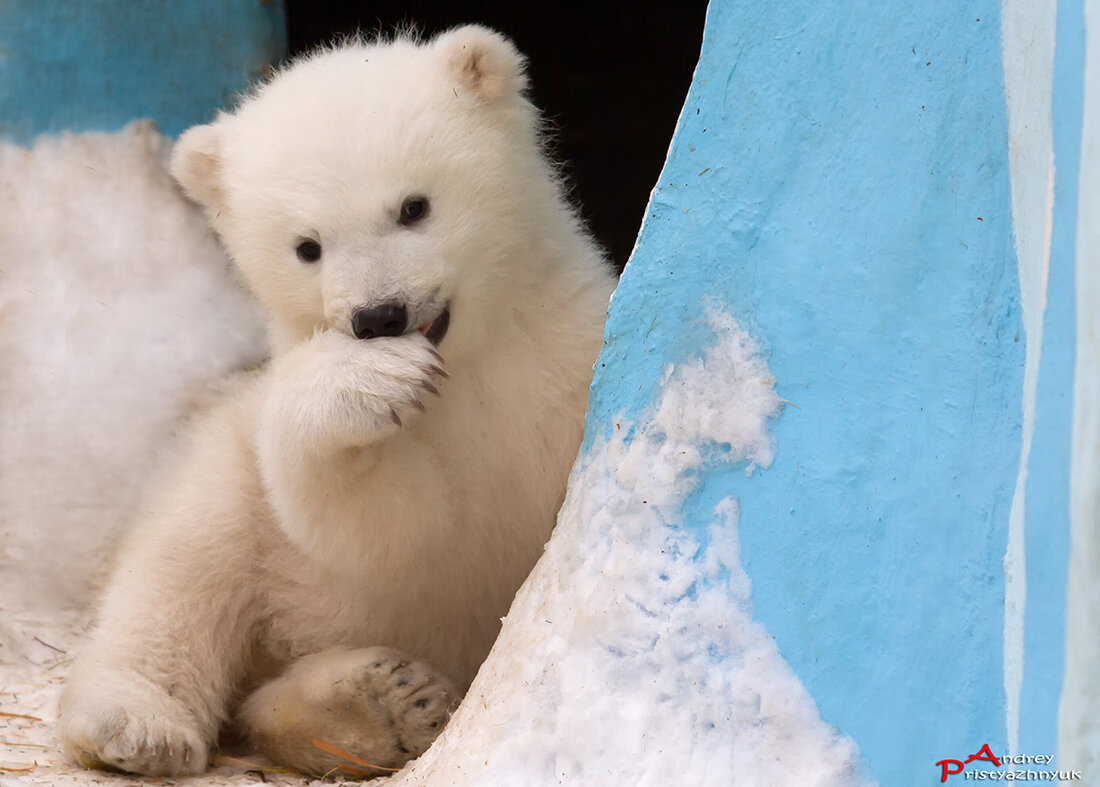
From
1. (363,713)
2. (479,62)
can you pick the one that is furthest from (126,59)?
(363,713)

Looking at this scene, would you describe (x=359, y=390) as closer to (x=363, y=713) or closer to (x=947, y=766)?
(x=363, y=713)

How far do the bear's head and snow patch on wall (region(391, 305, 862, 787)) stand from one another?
712 mm

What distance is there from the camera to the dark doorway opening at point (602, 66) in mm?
6199

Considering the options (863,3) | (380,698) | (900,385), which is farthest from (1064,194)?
(380,698)

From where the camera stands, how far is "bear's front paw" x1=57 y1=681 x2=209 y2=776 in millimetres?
3098

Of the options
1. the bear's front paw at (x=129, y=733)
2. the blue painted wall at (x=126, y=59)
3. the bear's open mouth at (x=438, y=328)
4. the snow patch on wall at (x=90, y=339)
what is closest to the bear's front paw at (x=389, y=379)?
the bear's open mouth at (x=438, y=328)

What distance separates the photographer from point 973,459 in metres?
2.05

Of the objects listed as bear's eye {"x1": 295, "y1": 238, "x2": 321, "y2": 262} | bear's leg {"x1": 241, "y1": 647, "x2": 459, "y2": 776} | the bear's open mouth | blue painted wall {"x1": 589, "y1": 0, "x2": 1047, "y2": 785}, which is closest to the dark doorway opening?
bear's eye {"x1": 295, "y1": 238, "x2": 321, "y2": 262}

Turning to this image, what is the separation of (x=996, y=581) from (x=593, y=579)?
736 millimetres

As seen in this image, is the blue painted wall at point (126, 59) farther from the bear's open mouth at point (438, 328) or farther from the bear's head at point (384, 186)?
the bear's open mouth at point (438, 328)

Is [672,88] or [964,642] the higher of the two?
[672,88]

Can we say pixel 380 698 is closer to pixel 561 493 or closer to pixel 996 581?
pixel 561 493

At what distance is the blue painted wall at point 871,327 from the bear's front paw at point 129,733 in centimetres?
158

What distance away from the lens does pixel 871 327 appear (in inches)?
86.0
